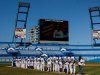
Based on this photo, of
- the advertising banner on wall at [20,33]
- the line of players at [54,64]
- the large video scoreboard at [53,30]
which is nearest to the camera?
the line of players at [54,64]

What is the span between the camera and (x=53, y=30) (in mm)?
64062

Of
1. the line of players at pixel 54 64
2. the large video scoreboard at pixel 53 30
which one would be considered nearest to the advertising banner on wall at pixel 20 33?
the large video scoreboard at pixel 53 30

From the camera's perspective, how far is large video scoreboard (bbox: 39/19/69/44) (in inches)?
2492

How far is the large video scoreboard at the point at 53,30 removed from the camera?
63.3 metres


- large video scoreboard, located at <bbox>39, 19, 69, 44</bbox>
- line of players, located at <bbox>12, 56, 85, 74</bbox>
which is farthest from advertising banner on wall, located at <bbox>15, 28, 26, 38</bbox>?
line of players, located at <bbox>12, 56, 85, 74</bbox>

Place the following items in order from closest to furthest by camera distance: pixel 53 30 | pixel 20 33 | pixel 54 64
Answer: pixel 54 64
pixel 20 33
pixel 53 30

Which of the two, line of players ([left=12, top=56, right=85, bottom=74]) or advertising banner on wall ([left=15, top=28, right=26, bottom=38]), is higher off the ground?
advertising banner on wall ([left=15, top=28, right=26, bottom=38])

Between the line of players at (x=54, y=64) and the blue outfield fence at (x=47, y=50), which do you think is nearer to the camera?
the line of players at (x=54, y=64)

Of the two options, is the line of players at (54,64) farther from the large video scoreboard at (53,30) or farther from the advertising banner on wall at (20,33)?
the large video scoreboard at (53,30)

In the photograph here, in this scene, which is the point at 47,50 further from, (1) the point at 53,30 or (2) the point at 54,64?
(2) the point at 54,64

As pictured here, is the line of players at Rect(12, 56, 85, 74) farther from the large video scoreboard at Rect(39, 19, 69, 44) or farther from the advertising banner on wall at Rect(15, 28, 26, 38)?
the large video scoreboard at Rect(39, 19, 69, 44)

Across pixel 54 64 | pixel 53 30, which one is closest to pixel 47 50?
pixel 53 30

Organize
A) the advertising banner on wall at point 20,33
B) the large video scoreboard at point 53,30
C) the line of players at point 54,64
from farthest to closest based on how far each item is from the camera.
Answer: the large video scoreboard at point 53,30 → the advertising banner on wall at point 20,33 → the line of players at point 54,64

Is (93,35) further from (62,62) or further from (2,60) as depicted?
(62,62)
